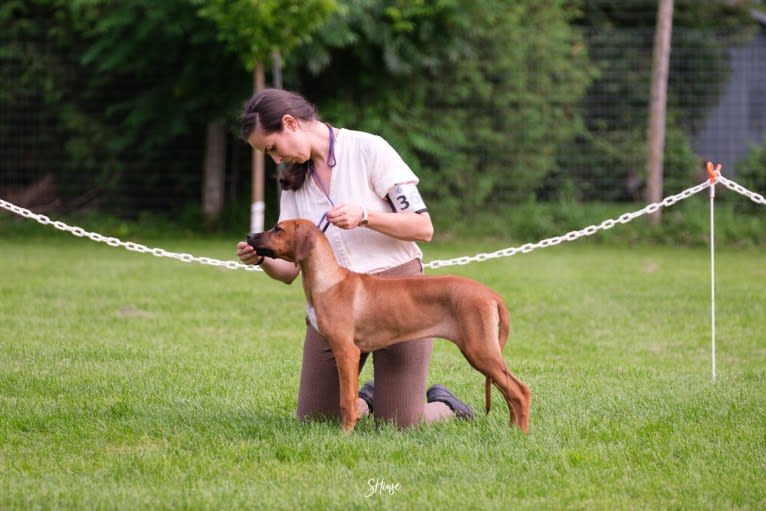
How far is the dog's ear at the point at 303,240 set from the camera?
14.9ft

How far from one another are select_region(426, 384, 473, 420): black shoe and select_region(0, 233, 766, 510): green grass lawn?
0.14 m

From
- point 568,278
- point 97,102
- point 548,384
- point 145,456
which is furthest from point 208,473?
point 97,102

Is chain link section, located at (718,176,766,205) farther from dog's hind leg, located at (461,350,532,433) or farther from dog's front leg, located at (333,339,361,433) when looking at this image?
dog's front leg, located at (333,339,361,433)

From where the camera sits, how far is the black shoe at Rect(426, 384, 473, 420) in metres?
5.23

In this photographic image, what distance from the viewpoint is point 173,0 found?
43.8ft

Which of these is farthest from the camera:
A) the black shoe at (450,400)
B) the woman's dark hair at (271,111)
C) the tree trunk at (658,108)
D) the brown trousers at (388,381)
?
the tree trunk at (658,108)

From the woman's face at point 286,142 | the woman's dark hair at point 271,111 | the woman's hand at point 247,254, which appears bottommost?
the woman's hand at point 247,254

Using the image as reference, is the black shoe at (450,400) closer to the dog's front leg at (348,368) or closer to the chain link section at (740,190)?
the dog's front leg at (348,368)

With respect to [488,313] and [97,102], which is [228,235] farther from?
[488,313]

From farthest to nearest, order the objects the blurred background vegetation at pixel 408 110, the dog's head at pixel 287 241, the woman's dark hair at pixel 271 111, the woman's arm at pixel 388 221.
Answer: the blurred background vegetation at pixel 408 110 < the woman's dark hair at pixel 271 111 < the dog's head at pixel 287 241 < the woman's arm at pixel 388 221

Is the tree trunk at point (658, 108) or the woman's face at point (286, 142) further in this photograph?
the tree trunk at point (658, 108)

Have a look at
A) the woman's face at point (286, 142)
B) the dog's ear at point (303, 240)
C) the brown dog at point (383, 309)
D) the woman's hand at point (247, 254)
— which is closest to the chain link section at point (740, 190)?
the brown dog at point (383, 309)

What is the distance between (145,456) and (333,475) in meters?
0.84

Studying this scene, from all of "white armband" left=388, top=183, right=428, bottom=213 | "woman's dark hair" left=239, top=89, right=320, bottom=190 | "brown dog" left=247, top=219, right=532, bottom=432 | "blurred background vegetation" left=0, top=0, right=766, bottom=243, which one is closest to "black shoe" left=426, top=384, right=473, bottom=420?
"brown dog" left=247, top=219, right=532, bottom=432
